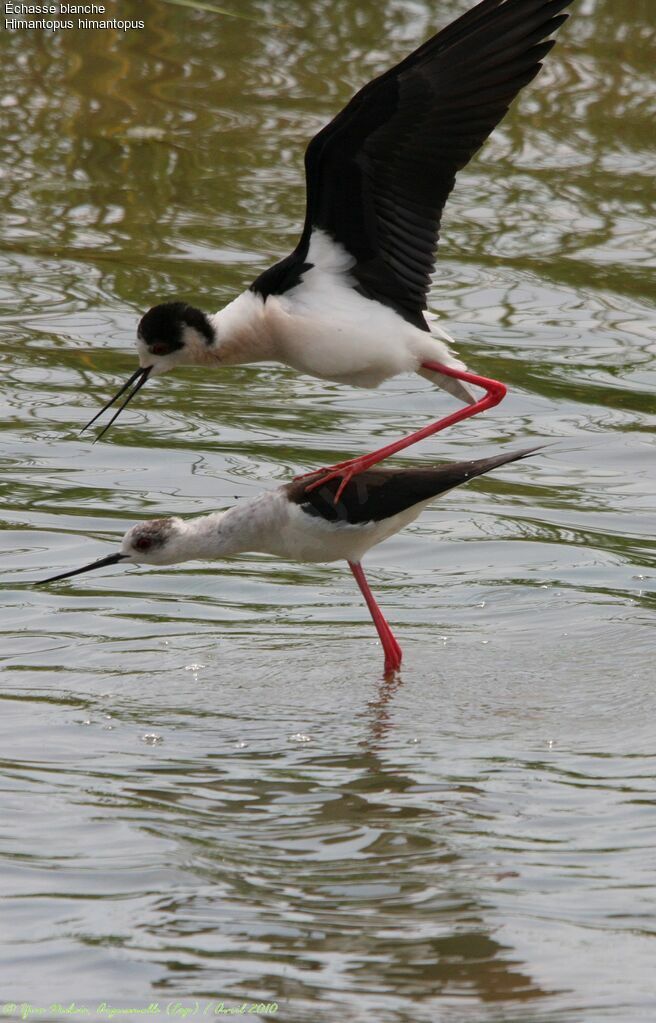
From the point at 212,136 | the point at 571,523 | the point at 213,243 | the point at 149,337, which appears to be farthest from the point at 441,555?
the point at 212,136

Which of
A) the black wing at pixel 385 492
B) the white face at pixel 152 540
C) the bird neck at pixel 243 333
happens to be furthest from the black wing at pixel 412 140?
the white face at pixel 152 540

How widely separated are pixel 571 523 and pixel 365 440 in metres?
1.34

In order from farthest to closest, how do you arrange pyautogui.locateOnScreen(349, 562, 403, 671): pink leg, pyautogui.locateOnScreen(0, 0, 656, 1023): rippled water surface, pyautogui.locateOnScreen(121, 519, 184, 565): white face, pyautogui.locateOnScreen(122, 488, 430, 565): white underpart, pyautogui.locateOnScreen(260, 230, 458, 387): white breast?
pyautogui.locateOnScreen(121, 519, 184, 565): white face, pyautogui.locateOnScreen(122, 488, 430, 565): white underpart, pyautogui.locateOnScreen(349, 562, 403, 671): pink leg, pyautogui.locateOnScreen(260, 230, 458, 387): white breast, pyautogui.locateOnScreen(0, 0, 656, 1023): rippled water surface

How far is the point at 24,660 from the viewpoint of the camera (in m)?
6.73

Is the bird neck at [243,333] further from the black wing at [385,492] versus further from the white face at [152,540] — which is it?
the white face at [152,540]

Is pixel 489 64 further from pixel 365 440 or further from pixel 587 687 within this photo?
pixel 365 440

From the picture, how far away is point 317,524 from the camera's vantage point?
7.00 m

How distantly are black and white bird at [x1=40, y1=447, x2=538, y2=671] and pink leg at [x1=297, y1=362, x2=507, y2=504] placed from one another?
0.05 metres

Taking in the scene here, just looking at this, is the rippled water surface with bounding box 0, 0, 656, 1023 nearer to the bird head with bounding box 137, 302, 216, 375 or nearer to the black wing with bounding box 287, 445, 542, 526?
the black wing with bounding box 287, 445, 542, 526

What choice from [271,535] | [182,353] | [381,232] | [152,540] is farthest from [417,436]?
[152,540]

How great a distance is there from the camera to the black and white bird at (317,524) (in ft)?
22.8

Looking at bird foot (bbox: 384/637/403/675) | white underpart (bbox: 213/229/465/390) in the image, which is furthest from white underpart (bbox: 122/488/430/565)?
white underpart (bbox: 213/229/465/390)

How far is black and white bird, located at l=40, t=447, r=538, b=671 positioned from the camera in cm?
696

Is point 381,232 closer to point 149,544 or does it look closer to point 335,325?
point 335,325
